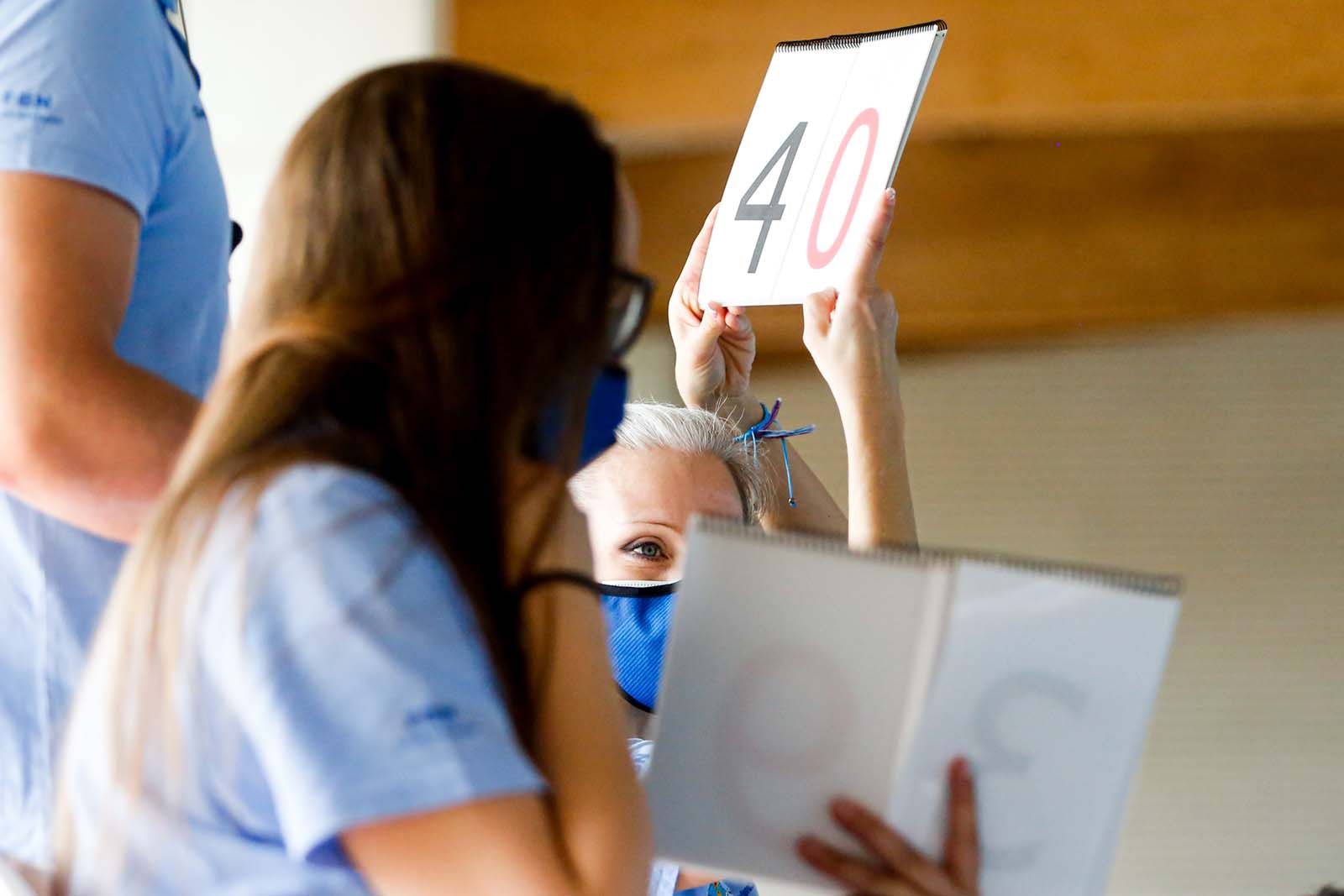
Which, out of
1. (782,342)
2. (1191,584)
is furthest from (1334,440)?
(782,342)

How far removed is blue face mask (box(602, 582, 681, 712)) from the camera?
1.73 meters

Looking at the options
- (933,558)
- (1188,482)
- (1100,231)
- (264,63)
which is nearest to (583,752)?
(933,558)

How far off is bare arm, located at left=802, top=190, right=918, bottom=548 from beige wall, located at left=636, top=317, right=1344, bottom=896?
362cm

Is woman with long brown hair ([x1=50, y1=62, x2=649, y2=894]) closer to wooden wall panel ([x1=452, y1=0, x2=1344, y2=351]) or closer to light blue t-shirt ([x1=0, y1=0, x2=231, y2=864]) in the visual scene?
light blue t-shirt ([x1=0, y1=0, x2=231, y2=864])

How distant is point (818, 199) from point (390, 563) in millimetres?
979

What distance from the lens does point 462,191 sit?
3.08ft

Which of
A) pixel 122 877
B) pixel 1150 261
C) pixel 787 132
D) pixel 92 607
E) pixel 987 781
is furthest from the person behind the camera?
pixel 1150 261

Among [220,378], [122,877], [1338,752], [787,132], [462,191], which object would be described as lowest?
[1338,752]

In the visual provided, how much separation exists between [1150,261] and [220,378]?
470 cm

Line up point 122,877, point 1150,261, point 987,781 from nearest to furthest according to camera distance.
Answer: point 122,877, point 987,781, point 1150,261

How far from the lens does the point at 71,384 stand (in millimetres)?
1048

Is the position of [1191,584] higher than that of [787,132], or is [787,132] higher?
[787,132]

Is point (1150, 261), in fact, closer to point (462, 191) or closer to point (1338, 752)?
point (1338, 752)

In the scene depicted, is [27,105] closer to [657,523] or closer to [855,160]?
[855,160]
